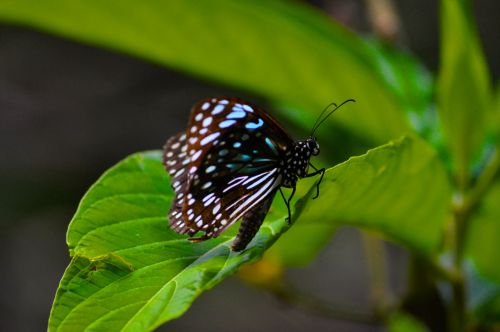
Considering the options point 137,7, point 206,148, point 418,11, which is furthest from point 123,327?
point 418,11

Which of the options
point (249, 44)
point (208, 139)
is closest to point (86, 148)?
point (249, 44)

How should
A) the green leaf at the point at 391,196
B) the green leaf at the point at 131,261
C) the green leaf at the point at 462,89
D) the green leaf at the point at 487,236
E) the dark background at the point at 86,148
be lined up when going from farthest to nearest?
the dark background at the point at 86,148 < the green leaf at the point at 487,236 < the green leaf at the point at 462,89 < the green leaf at the point at 391,196 < the green leaf at the point at 131,261

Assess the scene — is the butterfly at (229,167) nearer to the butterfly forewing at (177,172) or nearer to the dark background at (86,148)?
the butterfly forewing at (177,172)


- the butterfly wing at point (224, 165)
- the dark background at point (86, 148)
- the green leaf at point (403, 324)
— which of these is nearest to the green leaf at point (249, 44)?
the butterfly wing at point (224, 165)

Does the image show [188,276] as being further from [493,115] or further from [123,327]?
[493,115]

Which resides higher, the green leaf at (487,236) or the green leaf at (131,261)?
the green leaf at (131,261)

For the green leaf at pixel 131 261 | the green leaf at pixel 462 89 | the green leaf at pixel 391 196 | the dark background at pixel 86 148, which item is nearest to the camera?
the green leaf at pixel 131 261
